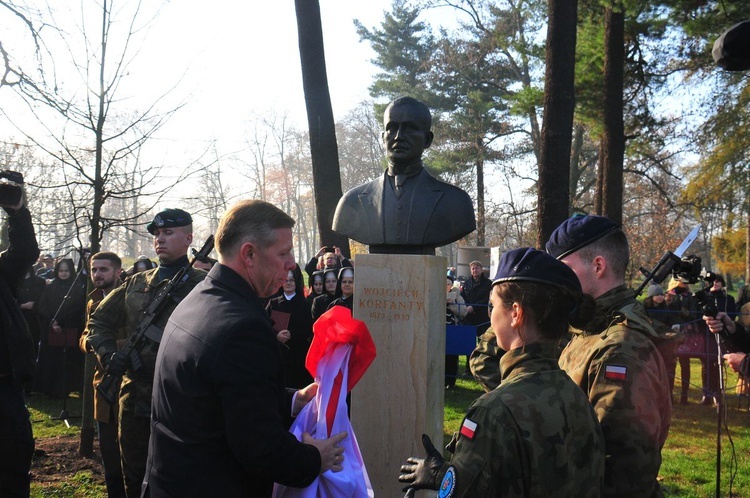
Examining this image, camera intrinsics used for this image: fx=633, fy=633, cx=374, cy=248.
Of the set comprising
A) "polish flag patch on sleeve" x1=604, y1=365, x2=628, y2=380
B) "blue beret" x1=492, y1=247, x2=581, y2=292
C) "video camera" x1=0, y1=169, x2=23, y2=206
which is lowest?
"polish flag patch on sleeve" x1=604, y1=365, x2=628, y2=380

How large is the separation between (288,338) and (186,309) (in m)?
4.63

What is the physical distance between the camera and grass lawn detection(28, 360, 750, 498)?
5.89m

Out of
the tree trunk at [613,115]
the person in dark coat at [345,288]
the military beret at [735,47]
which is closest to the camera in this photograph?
the military beret at [735,47]

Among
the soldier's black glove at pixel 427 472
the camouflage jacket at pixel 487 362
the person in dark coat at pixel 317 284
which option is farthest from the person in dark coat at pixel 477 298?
the soldier's black glove at pixel 427 472

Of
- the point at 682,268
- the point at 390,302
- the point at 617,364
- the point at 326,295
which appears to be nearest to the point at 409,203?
→ the point at 390,302

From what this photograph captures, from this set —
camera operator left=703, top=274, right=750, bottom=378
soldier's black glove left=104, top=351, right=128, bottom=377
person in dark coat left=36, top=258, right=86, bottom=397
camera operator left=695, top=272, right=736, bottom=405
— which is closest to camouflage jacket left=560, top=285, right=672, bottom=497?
soldier's black glove left=104, top=351, right=128, bottom=377

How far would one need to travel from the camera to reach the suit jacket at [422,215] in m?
4.94

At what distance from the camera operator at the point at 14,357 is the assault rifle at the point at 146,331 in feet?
1.84

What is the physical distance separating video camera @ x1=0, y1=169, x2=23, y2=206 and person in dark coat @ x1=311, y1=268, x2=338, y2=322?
447cm

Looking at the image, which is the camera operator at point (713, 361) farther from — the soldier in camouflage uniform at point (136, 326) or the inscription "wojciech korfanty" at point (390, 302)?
the soldier in camouflage uniform at point (136, 326)

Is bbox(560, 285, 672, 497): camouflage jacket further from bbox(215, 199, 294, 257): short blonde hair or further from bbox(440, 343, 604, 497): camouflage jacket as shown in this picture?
bbox(215, 199, 294, 257): short blonde hair

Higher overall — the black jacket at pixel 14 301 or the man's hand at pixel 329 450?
the black jacket at pixel 14 301

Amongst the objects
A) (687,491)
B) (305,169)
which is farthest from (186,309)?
(305,169)

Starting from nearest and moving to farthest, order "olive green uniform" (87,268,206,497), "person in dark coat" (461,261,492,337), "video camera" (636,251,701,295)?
1. "olive green uniform" (87,268,206,497)
2. "video camera" (636,251,701,295)
3. "person in dark coat" (461,261,492,337)
